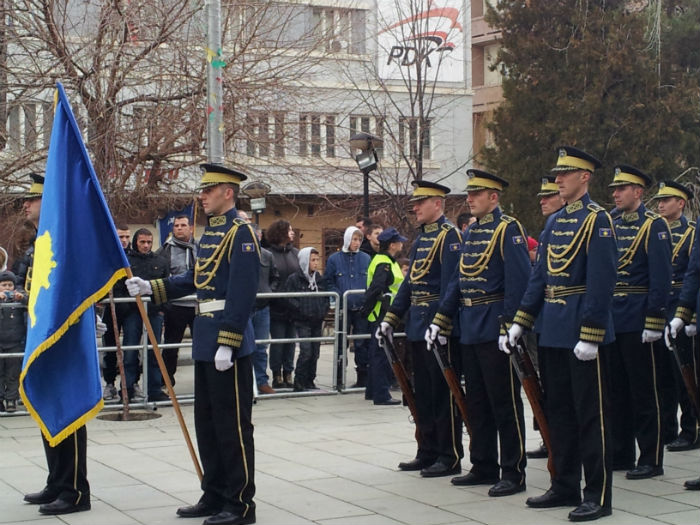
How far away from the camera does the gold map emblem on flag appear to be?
7.44 m

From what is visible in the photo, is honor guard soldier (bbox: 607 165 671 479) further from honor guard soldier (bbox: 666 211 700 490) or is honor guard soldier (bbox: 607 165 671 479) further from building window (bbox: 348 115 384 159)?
building window (bbox: 348 115 384 159)

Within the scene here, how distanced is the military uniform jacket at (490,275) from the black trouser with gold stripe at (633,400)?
1151 mm

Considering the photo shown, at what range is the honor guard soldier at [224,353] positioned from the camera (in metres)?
7.02

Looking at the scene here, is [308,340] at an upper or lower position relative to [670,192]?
lower

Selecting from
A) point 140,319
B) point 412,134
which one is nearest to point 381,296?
point 140,319

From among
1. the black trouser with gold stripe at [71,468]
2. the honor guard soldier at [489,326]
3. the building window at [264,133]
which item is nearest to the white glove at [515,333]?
the honor guard soldier at [489,326]

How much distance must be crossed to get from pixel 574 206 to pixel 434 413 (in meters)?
2.15

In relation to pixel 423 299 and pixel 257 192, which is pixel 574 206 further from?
pixel 257 192

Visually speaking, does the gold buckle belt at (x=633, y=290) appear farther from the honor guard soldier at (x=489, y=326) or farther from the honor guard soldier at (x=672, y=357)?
the honor guard soldier at (x=489, y=326)

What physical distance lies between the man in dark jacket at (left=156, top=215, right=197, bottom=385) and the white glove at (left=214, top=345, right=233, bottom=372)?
5.19m

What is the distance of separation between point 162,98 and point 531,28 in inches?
615

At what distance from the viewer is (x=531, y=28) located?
97.0 ft

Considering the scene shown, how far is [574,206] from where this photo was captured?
748 cm

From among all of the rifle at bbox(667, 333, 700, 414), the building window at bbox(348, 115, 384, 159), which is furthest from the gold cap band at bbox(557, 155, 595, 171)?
the building window at bbox(348, 115, 384, 159)
